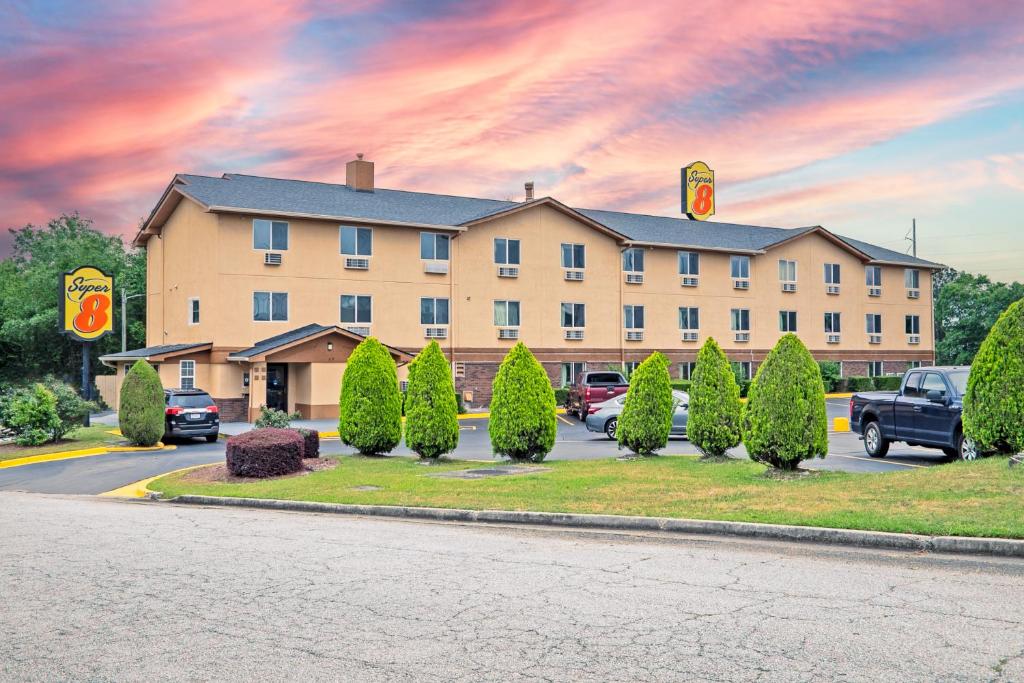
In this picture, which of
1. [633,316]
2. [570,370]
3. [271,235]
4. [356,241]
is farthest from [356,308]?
[633,316]

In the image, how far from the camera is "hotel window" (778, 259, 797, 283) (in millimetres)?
53188

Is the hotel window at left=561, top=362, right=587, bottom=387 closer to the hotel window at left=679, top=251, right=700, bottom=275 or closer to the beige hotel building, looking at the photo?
the beige hotel building

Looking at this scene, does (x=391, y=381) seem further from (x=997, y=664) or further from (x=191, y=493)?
(x=997, y=664)

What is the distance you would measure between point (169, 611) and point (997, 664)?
5.87m

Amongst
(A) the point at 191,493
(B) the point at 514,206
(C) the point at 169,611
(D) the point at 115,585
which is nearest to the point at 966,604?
(C) the point at 169,611

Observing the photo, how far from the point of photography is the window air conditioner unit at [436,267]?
139 ft

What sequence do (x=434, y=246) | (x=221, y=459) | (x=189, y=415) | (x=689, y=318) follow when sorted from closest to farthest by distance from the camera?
(x=221, y=459) → (x=189, y=415) → (x=434, y=246) → (x=689, y=318)

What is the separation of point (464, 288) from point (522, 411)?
2497 centimetres

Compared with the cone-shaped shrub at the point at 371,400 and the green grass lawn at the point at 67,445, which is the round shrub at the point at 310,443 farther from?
the green grass lawn at the point at 67,445

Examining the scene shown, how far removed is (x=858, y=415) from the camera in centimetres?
2109

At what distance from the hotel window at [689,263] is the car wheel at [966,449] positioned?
108 ft

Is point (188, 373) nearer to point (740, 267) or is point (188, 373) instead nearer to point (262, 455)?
point (262, 455)

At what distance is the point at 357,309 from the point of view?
1617 inches

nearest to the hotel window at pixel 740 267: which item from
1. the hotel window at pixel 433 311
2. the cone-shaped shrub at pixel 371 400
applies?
the hotel window at pixel 433 311
